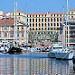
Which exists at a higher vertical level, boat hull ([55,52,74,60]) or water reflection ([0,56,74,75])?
boat hull ([55,52,74,60])

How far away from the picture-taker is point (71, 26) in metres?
186

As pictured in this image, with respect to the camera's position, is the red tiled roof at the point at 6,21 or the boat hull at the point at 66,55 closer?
the boat hull at the point at 66,55

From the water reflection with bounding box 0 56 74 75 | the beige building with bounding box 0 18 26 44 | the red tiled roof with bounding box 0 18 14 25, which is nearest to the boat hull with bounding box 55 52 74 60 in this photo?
the water reflection with bounding box 0 56 74 75

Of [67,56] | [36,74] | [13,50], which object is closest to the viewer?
→ [36,74]

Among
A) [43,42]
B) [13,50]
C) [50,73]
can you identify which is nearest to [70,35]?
[43,42]

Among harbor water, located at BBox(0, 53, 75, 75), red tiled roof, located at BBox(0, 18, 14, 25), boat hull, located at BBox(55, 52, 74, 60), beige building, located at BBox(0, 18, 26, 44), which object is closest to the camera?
harbor water, located at BBox(0, 53, 75, 75)

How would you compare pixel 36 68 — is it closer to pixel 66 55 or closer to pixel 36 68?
pixel 36 68

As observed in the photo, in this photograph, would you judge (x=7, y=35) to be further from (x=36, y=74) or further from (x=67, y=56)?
(x=36, y=74)

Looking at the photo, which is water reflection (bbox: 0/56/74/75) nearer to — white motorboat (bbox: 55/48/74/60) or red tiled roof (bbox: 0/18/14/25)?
white motorboat (bbox: 55/48/74/60)

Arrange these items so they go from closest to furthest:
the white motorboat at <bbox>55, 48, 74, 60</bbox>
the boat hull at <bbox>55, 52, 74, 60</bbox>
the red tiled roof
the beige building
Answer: the white motorboat at <bbox>55, 48, 74, 60</bbox> < the boat hull at <bbox>55, 52, 74, 60</bbox> < the beige building < the red tiled roof

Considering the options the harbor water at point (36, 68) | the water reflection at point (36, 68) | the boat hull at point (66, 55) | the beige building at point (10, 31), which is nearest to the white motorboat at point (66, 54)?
the boat hull at point (66, 55)

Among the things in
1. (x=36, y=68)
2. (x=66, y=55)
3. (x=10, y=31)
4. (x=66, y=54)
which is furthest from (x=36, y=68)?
(x=10, y=31)

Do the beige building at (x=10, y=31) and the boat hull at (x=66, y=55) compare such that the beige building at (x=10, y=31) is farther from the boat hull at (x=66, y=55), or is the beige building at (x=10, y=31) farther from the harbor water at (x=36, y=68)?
the harbor water at (x=36, y=68)

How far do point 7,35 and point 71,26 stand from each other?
30.6 metres
